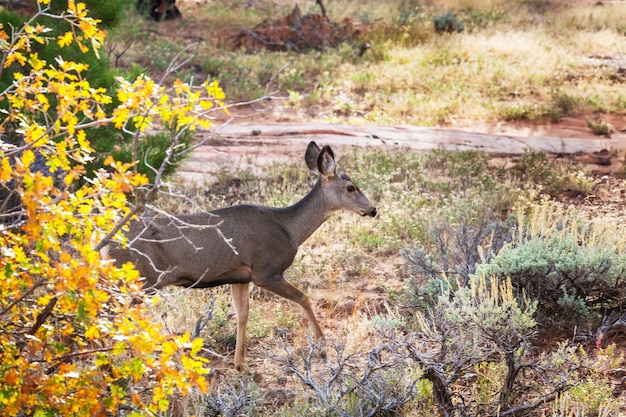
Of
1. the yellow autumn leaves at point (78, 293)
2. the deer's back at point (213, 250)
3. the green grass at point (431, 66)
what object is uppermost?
the yellow autumn leaves at point (78, 293)

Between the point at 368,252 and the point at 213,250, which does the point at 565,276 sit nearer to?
the point at 213,250

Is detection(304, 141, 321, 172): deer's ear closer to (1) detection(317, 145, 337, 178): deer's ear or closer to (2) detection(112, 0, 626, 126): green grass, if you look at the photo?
(1) detection(317, 145, 337, 178): deer's ear

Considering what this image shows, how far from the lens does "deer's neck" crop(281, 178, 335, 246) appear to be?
806 centimetres

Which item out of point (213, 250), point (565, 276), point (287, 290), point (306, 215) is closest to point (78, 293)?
point (213, 250)

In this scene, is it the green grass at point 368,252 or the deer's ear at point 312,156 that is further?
the deer's ear at point 312,156

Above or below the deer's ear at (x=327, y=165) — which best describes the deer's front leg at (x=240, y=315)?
below

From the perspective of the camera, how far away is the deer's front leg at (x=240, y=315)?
7.66 metres

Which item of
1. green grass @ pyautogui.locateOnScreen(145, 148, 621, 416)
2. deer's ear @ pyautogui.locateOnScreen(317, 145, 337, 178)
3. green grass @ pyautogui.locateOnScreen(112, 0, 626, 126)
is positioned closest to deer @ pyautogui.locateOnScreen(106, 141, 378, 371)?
deer's ear @ pyautogui.locateOnScreen(317, 145, 337, 178)

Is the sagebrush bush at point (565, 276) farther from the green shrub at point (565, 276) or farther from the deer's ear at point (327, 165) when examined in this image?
the deer's ear at point (327, 165)

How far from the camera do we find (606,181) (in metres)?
13.2

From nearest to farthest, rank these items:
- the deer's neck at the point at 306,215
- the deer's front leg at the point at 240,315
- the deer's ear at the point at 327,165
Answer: the deer's front leg at the point at 240,315 → the deer's neck at the point at 306,215 → the deer's ear at the point at 327,165

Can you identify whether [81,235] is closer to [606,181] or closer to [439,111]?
[606,181]

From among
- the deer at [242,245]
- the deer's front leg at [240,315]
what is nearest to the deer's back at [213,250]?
the deer at [242,245]

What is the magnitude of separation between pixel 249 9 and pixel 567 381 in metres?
22.9
